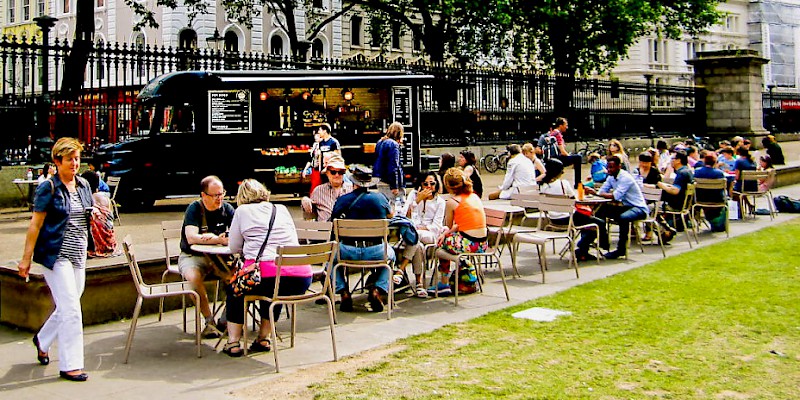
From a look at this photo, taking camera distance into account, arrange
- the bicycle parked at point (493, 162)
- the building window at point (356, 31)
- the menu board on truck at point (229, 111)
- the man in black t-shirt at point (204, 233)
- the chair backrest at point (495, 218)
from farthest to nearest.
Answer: the building window at point (356, 31) < the bicycle parked at point (493, 162) < the menu board on truck at point (229, 111) < the chair backrest at point (495, 218) < the man in black t-shirt at point (204, 233)

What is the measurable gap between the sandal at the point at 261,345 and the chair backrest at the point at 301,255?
2.00ft

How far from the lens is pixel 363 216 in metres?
8.91

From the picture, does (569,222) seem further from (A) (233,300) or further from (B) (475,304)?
(A) (233,300)

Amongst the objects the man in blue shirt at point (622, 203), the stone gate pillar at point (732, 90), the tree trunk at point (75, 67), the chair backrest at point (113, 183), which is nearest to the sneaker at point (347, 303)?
the man in blue shirt at point (622, 203)

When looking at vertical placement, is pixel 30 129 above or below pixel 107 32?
below

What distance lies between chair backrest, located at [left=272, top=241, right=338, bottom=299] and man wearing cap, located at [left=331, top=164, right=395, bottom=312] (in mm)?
1510

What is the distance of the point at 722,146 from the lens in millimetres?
18906

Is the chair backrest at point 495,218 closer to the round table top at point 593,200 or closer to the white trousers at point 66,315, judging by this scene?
the round table top at point 593,200

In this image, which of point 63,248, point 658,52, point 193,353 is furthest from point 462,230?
point 658,52

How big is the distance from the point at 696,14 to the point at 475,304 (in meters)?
32.5

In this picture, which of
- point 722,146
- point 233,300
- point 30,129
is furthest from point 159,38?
point 233,300

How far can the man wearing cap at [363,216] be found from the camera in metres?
8.84

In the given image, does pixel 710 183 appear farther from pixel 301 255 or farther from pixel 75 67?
pixel 75 67

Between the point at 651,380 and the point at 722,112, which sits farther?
the point at 722,112
